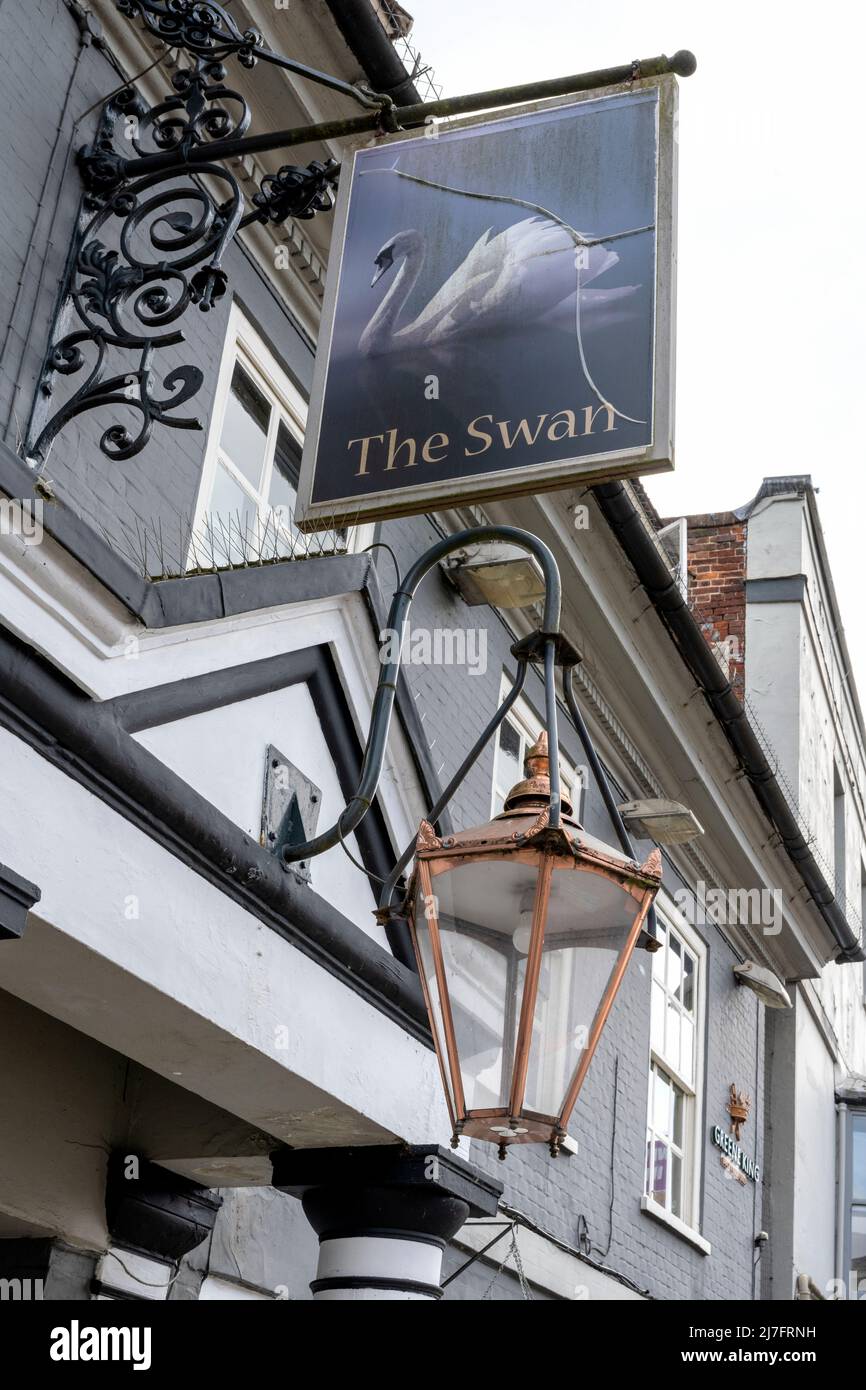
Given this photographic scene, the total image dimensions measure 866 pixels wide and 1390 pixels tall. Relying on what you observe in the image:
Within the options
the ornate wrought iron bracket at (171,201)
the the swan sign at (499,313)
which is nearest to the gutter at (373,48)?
the ornate wrought iron bracket at (171,201)

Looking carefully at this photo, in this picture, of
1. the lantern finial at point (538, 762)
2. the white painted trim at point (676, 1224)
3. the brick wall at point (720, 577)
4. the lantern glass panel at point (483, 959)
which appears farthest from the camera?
the brick wall at point (720, 577)

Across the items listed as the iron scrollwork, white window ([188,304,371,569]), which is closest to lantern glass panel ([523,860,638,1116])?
the iron scrollwork

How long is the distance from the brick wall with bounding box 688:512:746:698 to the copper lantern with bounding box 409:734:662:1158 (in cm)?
1300

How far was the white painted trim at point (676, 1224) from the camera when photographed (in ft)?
33.0

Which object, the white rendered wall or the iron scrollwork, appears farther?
the iron scrollwork

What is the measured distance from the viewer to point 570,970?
391 cm

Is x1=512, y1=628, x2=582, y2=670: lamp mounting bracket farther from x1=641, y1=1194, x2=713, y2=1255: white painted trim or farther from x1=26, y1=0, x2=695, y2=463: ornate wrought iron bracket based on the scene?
x1=641, y1=1194, x2=713, y2=1255: white painted trim

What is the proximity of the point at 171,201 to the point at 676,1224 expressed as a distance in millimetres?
7839

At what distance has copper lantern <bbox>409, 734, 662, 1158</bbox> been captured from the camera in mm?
3746

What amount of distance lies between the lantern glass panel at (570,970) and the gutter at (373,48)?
4077 millimetres

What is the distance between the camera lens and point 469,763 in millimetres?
4332

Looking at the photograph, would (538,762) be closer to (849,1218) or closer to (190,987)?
(190,987)
